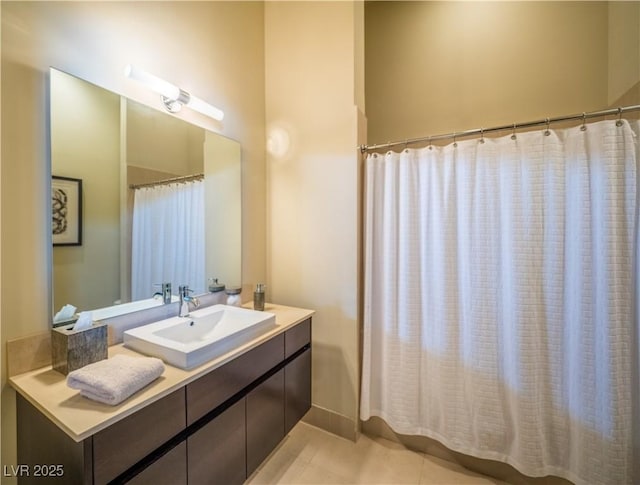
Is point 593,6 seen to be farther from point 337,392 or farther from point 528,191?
point 337,392

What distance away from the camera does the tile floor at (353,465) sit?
4.98 feet

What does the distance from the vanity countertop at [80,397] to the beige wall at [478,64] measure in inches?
85.8

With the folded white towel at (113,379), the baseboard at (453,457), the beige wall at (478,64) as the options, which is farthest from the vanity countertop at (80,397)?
the beige wall at (478,64)

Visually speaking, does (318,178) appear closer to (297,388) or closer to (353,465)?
(297,388)

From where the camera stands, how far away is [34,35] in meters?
0.97

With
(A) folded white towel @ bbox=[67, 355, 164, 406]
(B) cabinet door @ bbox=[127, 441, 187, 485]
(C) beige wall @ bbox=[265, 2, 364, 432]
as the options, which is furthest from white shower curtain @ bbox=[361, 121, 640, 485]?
(A) folded white towel @ bbox=[67, 355, 164, 406]

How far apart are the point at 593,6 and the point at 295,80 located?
6.20 ft

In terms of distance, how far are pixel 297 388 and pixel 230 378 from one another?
0.58m

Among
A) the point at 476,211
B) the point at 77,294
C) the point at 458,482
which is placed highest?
the point at 476,211

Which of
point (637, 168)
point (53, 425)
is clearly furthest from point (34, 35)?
point (637, 168)

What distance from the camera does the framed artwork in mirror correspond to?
104cm

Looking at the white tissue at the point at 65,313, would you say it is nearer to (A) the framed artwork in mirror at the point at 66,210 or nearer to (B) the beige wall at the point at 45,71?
(B) the beige wall at the point at 45,71

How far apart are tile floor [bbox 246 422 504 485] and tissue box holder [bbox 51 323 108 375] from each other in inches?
44.0

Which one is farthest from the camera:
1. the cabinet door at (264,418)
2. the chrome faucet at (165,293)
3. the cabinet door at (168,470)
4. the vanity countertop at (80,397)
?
the chrome faucet at (165,293)
